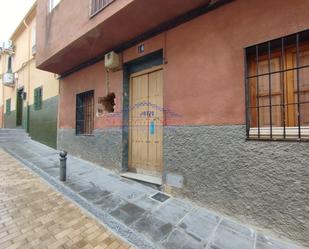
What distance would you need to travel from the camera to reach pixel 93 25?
4352 millimetres

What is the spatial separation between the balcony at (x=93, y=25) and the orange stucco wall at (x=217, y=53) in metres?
0.40

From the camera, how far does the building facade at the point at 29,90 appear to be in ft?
27.5

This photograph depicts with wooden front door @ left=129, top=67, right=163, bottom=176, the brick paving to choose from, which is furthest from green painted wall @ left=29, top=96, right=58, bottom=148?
wooden front door @ left=129, top=67, right=163, bottom=176

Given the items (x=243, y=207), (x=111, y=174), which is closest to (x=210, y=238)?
(x=243, y=207)

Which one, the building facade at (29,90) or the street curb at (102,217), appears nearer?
the street curb at (102,217)

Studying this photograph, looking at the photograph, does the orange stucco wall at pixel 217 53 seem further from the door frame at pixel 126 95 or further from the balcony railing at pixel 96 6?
the balcony railing at pixel 96 6

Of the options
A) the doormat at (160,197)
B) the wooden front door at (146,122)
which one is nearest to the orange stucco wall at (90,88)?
the wooden front door at (146,122)

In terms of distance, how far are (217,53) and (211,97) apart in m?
0.79

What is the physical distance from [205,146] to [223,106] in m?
0.78

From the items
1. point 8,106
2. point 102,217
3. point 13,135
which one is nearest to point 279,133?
point 102,217

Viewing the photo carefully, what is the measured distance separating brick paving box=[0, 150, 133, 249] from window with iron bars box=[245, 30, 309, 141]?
8.79 ft

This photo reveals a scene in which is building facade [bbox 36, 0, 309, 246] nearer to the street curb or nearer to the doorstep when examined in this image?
the doorstep

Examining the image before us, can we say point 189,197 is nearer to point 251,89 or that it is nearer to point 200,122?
point 200,122

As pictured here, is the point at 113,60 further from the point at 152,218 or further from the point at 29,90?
the point at 29,90
